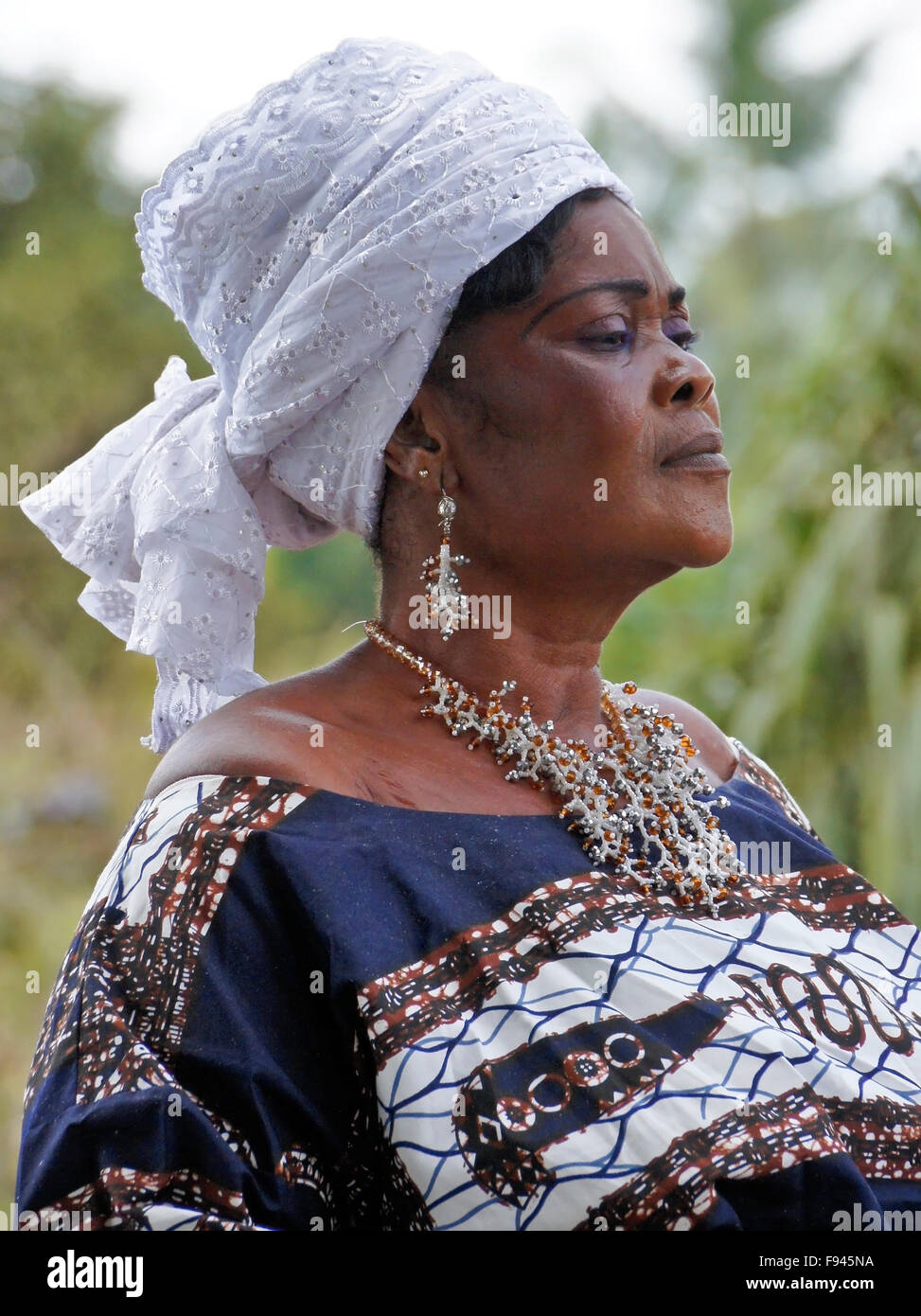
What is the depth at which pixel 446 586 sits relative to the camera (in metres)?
1.80

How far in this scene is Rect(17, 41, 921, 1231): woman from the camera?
1.40 m

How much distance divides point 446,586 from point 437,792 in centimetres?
27

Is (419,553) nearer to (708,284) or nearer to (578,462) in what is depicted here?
(578,462)

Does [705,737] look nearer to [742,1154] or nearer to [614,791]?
[614,791]

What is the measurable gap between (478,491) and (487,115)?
468 mm

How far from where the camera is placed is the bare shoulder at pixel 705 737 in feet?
6.88

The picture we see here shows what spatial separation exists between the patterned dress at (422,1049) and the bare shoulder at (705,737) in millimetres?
460

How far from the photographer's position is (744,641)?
469 cm

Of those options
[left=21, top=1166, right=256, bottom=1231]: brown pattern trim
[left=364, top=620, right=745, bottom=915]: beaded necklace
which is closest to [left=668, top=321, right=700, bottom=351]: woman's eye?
[left=364, top=620, right=745, bottom=915]: beaded necklace

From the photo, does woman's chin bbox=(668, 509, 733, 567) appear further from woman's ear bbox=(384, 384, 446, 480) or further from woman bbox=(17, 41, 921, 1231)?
woman's ear bbox=(384, 384, 446, 480)

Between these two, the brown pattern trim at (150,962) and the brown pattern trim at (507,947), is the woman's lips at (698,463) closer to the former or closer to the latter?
the brown pattern trim at (507,947)

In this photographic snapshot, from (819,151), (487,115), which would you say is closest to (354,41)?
(487,115)

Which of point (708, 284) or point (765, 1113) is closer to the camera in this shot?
point (765, 1113)

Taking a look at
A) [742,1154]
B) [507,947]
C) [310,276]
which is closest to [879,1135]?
[742,1154]
